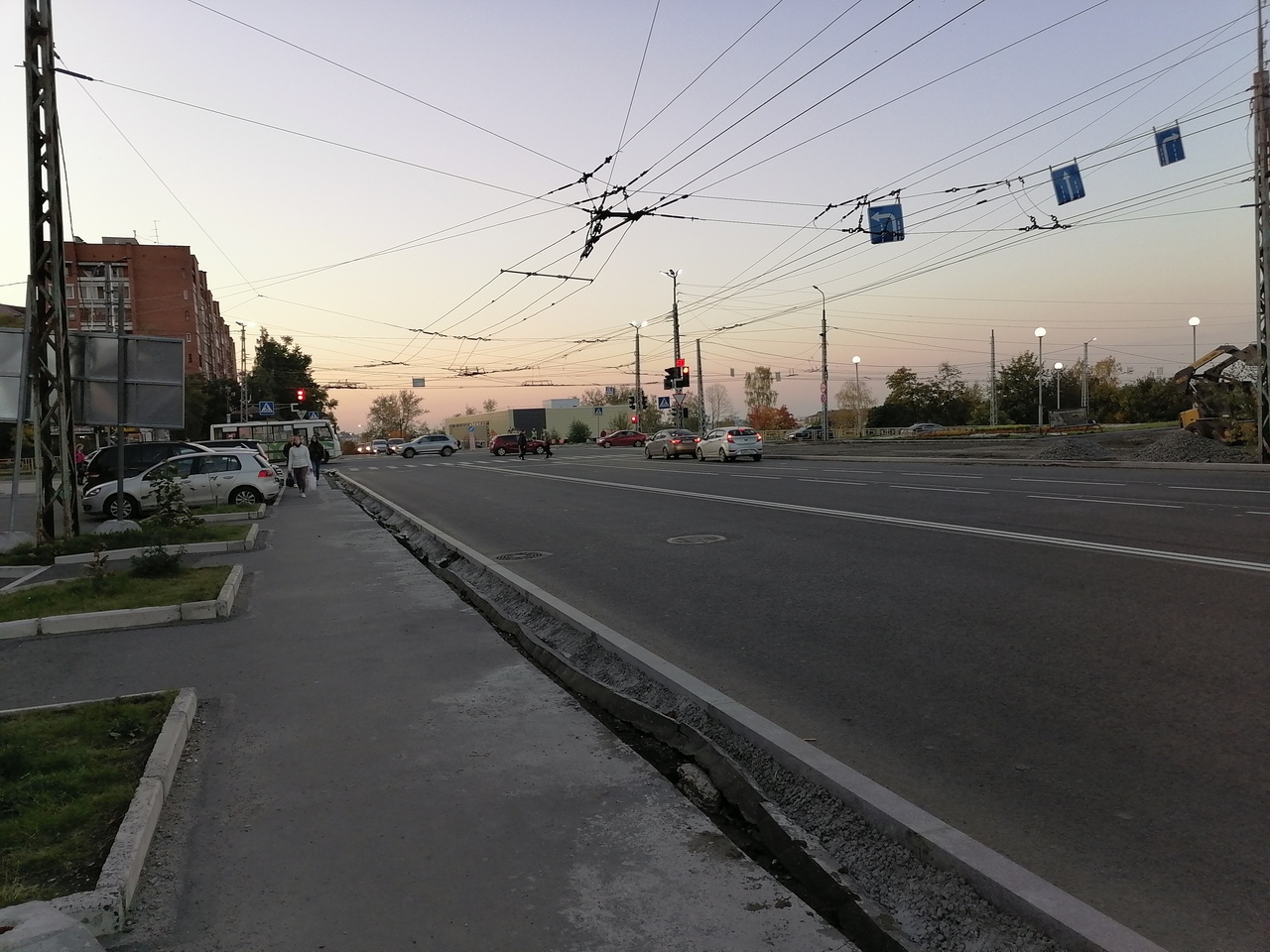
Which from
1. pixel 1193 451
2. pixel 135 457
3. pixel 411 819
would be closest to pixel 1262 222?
pixel 1193 451

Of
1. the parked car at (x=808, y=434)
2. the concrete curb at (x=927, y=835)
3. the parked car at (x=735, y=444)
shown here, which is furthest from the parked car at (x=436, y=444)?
the concrete curb at (x=927, y=835)

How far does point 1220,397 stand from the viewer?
87.0 feet

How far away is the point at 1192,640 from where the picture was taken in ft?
18.4

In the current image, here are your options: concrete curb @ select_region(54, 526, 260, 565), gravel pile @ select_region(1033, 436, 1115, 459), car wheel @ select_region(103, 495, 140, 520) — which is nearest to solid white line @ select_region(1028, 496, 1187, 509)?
concrete curb @ select_region(54, 526, 260, 565)

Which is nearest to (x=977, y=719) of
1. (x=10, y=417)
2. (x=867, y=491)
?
(x=867, y=491)

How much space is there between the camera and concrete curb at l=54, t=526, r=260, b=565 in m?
11.8

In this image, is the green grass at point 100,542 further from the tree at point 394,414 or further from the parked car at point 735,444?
the tree at point 394,414

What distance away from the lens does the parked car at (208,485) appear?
62.1ft

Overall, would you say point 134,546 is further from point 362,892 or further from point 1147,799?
point 1147,799

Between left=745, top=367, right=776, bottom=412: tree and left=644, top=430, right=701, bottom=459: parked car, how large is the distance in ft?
291

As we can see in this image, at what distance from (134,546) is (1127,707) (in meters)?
12.1

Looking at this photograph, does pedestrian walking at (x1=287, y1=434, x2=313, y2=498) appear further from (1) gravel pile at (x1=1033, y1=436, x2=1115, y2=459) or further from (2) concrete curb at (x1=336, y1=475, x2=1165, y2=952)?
(1) gravel pile at (x1=1033, y1=436, x2=1115, y2=459)

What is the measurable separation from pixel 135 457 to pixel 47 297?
9.51 meters

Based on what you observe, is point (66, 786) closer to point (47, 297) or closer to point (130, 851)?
point (130, 851)
